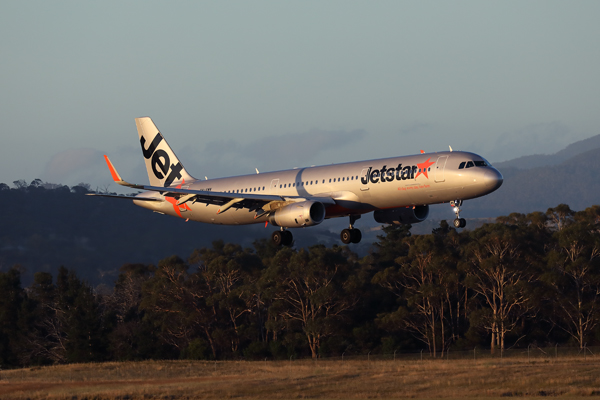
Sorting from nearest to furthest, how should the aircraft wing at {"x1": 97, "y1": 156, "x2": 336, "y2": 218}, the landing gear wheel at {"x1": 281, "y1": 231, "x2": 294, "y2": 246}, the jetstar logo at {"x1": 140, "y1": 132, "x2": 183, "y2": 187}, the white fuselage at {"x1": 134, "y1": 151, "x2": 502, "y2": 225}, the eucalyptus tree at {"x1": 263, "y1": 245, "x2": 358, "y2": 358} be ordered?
the white fuselage at {"x1": 134, "y1": 151, "x2": 502, "y2": 225}
the aircraft wing at {"x1": 97, "y1": 156, "x2": 336, "y2": 218}
the landing gear wheel at {"x1": 281, "y1": 231, "x2": 294, "y2": 246}
the jetstar logo at {"x1": 140, "y1": 132, "x2": 183, "y2": 187}
the eucalyptus tree at {"x1": 263, "y1": 245, "x2": 358, "y2": 358}

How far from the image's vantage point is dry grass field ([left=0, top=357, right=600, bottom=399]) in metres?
68.6

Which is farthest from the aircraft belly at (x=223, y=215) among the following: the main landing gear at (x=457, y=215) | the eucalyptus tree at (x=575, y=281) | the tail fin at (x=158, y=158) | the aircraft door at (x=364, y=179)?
the eucalyptus tree at (x=575, y=281)

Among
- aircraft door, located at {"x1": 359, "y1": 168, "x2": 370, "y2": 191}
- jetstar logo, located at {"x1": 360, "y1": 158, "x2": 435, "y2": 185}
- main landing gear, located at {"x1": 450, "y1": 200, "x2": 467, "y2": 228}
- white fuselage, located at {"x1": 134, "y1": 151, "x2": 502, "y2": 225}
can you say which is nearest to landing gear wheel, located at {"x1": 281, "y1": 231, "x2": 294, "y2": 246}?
white fuselage, located at {"x1": 134, "y1": 151, "x2": 502, "y2": 225}

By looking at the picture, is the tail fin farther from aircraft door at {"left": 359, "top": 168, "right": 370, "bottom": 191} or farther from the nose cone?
the nose cone

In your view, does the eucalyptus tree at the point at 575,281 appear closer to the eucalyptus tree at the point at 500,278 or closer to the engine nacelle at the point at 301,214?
the eucalyptus tree at the point at 500,278

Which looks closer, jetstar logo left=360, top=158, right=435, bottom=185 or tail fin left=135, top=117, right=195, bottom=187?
jetstar logo left=360, top=158, right=435, bottom=185

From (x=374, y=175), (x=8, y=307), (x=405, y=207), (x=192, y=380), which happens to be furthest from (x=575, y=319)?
(x=8, y=307)

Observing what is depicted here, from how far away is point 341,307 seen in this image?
117562 millimetres

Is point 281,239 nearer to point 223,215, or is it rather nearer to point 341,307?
point 223,215

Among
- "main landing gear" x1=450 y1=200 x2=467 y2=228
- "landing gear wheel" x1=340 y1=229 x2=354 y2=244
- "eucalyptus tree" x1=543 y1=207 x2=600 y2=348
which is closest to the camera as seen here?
"main landing gear" x1=450 y1=200 x2=467 y2=228

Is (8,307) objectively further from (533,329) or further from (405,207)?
(405,207)

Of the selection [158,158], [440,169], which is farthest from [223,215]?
[440,169]

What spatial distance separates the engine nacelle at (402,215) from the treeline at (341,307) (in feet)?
181

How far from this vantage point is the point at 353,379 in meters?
81.0
